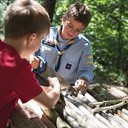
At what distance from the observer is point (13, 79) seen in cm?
200

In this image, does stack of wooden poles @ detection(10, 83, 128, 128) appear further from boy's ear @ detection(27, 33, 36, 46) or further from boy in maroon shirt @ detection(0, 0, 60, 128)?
boy's ear @ detection(27, 33, 36, 46)

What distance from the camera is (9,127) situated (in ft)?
7.50

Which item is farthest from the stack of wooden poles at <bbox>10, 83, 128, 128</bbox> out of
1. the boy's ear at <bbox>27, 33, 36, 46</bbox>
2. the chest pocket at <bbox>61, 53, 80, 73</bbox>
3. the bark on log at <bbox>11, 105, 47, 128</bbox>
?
the chest pocket at <bbox>61, 53, 80, 73</bbox>

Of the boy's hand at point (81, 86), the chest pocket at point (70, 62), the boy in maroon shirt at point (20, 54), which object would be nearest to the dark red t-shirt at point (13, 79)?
the boy in maroon shirt at point (20, 54)

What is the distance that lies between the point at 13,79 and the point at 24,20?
35cm

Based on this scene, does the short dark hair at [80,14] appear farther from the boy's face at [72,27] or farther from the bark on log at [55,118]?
the bark on log at [55,118]

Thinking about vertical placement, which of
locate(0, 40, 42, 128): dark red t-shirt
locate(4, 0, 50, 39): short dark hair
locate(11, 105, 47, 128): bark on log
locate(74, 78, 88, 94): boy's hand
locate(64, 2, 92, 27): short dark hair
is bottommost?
locate(74, 78, 88, 94): boy's hand

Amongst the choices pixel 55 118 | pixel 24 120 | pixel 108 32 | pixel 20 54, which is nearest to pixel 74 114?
pixel 55 118

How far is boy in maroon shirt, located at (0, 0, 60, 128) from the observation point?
202 cm

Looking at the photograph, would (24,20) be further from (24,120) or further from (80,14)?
(80,14)

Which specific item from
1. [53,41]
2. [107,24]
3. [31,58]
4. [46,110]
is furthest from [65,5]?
[46,110]

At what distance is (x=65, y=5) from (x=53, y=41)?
24.5 ft

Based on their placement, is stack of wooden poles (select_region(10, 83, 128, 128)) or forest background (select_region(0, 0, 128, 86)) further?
forest background (select_region(0, 0, 128, 86))

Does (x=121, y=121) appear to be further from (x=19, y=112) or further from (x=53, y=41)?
(x=53, y=41)
